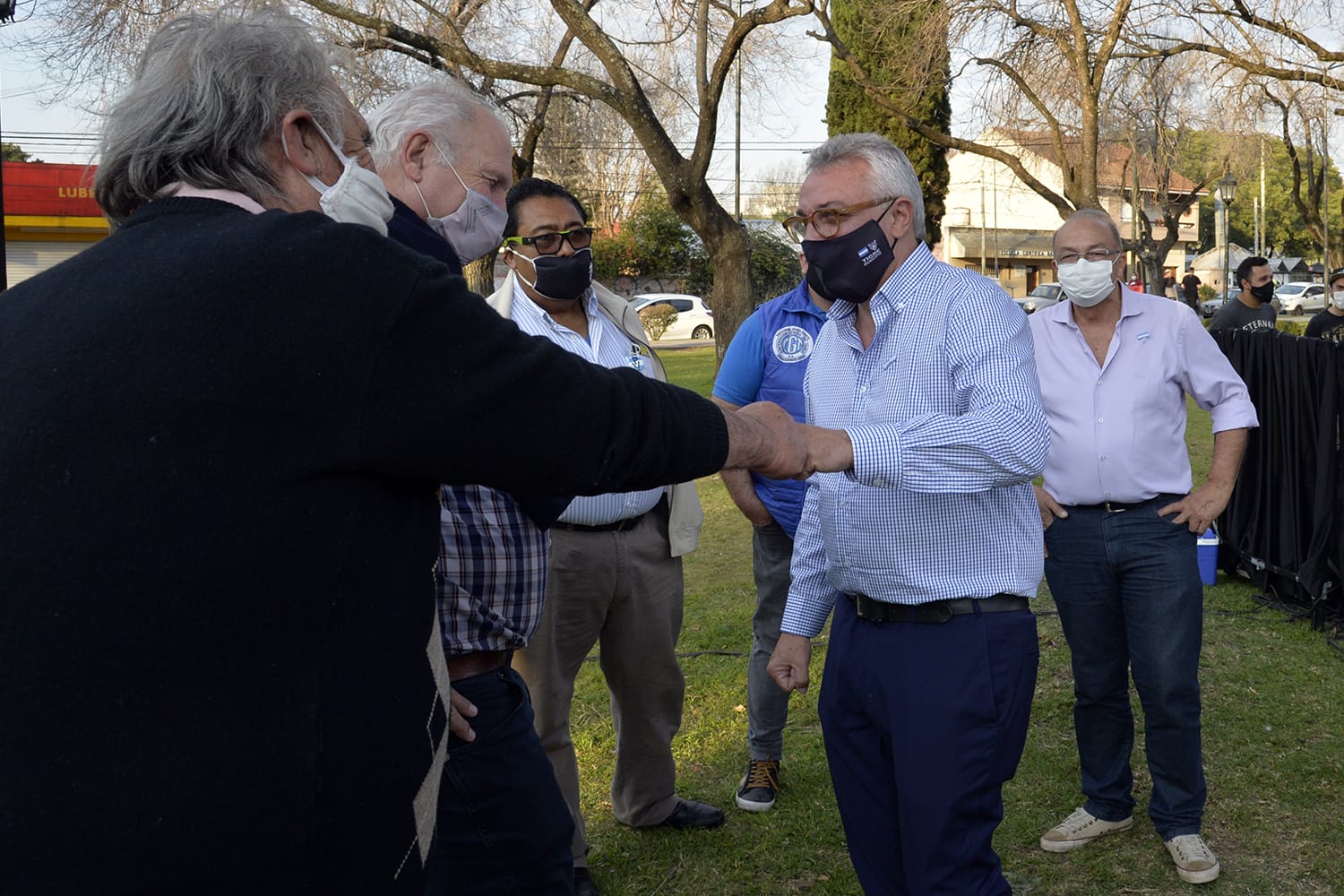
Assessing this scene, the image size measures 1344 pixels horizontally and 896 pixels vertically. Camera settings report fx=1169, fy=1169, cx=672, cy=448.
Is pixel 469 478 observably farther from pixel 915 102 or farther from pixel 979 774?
pixel 915 102

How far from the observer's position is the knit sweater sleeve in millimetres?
1517

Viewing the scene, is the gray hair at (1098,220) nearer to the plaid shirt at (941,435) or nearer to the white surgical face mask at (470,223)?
the plaid shirt at (941,435)

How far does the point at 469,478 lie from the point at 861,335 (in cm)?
160

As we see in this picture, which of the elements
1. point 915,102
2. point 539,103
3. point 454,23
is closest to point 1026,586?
point 454,23

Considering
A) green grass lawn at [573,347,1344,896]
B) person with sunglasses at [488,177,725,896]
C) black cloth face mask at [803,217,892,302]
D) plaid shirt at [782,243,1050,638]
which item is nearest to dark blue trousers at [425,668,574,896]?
plaid shirt at [782,243,1050,638]

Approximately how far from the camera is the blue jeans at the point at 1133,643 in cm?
393

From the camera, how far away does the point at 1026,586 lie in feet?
8.91

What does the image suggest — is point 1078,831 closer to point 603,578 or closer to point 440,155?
point 603,578

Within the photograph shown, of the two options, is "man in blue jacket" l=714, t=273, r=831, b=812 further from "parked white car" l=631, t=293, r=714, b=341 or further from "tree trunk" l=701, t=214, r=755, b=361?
"parked white car" l=631, t=293, r=714, b=341

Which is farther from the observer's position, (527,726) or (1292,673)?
(1292,673)

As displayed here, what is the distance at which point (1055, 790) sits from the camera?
466 centimetres

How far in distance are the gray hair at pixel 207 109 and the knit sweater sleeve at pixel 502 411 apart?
37 centimetres

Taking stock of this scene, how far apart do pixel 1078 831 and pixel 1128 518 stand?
1164 mm

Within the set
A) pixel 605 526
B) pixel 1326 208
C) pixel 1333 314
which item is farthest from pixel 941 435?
pixel 1326 208
